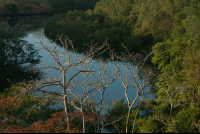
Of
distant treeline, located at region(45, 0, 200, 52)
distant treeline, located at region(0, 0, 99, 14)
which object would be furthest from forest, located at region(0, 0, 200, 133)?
distant treeline, located at region(0, 0, 99, 14)

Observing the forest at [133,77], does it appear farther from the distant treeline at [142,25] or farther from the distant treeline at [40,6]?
the distant treeline at [40,6]

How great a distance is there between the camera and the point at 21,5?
122m

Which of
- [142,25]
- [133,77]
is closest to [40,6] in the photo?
[142,25]

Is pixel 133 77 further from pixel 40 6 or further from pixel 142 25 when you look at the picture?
pixel 40 6

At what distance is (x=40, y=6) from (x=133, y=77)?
117059 millimetres

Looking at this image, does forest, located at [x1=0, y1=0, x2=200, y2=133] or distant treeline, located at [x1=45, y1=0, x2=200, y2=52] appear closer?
forest, located at [x1=0, y1=0, x2=200, y2=133]

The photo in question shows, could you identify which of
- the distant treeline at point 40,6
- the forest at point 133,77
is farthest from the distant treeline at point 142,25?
the distant treeline at point 40,6

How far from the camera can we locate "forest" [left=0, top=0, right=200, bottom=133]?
59.9 feet

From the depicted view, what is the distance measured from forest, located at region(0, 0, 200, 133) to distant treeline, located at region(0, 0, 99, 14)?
1611 inches

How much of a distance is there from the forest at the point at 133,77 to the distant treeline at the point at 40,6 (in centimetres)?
4092

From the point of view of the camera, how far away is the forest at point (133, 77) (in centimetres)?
1827

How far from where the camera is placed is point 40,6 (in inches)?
4938

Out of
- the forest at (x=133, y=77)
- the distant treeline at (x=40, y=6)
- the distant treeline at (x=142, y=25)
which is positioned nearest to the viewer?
the forest at (x=133, y=77)

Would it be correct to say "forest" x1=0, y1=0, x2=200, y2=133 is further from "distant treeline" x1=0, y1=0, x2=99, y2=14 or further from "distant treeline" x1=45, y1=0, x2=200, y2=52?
"distant treeline" x1=0, y1=0, x2=99, y2=14
